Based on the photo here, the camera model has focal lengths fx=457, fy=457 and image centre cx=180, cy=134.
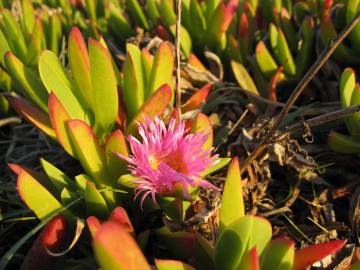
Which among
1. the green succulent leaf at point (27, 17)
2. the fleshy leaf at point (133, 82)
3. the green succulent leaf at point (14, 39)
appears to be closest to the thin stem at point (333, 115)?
the fleshy leaf at point (133, 82)

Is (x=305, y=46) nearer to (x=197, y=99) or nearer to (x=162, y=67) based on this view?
(x=197, y=99)

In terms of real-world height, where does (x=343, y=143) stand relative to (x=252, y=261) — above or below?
below

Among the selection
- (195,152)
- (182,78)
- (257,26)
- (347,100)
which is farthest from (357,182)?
(257,26)

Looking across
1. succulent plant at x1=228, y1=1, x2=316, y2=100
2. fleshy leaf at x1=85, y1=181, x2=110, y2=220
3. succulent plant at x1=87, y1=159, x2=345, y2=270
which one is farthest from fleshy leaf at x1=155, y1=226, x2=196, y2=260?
succulent plant at x1=228, y1=1, x2=316, y2=100

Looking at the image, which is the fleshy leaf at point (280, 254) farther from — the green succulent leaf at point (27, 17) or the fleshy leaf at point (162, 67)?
the green succulent leaf at point (27, 17)

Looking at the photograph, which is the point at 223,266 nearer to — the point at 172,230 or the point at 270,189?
the point at 172,230

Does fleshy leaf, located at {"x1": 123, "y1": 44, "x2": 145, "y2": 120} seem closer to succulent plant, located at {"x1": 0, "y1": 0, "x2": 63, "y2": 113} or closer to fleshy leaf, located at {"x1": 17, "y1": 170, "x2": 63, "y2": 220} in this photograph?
fleshy leaf, located at {"x1": 17, "y1": 170, "x2": 63, "y2": 220}

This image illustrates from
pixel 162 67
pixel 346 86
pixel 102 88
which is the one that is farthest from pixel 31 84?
pixel 346 86
